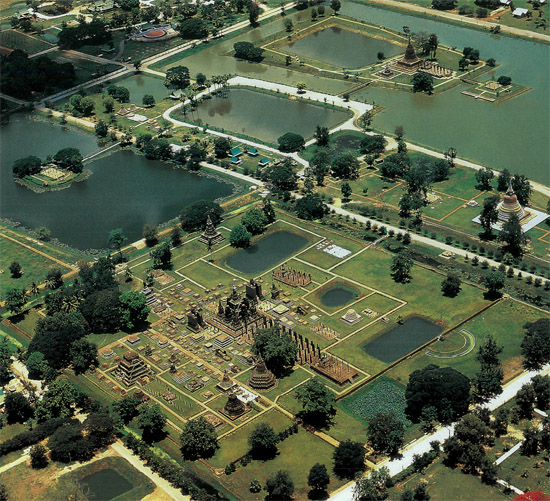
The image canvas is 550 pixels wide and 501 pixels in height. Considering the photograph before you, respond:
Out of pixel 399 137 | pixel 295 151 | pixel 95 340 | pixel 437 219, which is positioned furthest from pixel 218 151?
pixel 95 340

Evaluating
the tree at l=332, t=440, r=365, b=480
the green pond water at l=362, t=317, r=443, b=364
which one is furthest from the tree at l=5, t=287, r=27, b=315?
the tree at l=332, t=440, r=365, b=480

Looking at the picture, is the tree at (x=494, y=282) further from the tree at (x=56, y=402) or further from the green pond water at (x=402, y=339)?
the tree at (x=56, y=402)

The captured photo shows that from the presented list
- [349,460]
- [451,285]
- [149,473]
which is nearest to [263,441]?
[349,460]

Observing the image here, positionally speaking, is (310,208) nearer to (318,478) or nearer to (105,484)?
(318,478)

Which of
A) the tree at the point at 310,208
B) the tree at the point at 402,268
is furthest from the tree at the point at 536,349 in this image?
the tree at the point at 310,208

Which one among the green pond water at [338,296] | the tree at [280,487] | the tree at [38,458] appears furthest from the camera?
the green pond water at [338,296]

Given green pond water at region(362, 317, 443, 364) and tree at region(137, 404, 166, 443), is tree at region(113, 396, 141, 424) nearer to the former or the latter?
tree at region(137, 404, 166, 443)
